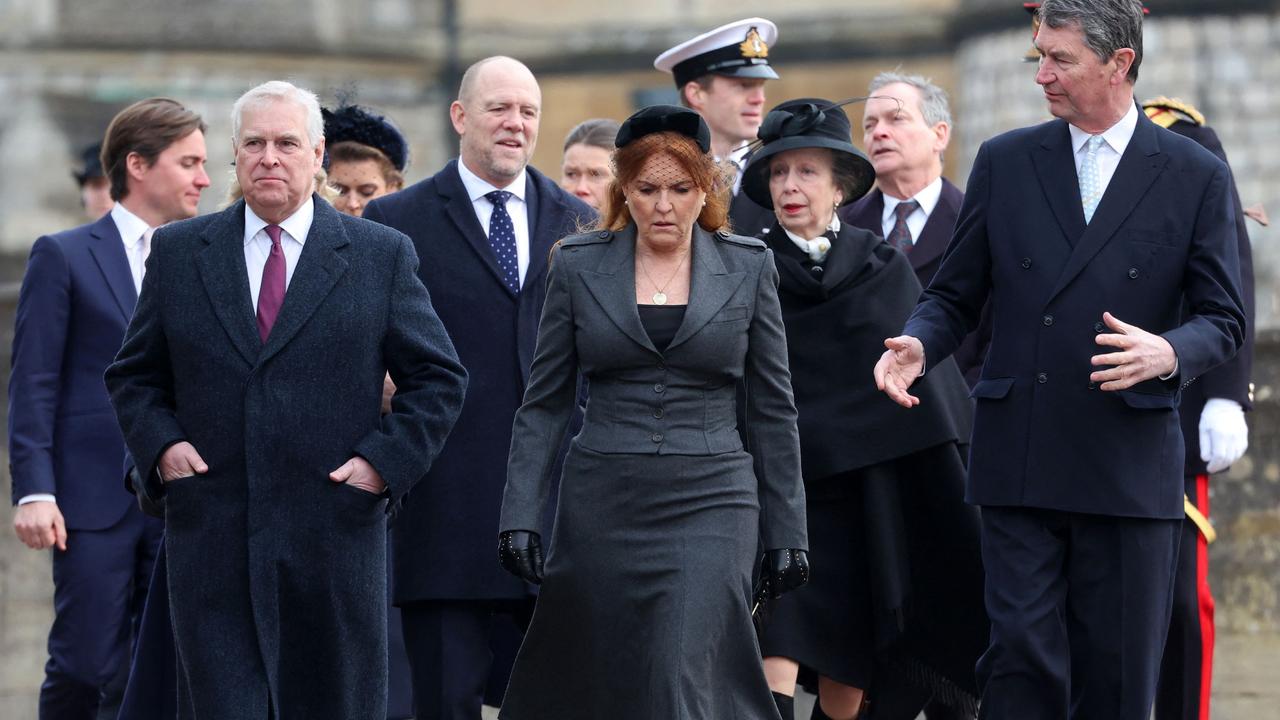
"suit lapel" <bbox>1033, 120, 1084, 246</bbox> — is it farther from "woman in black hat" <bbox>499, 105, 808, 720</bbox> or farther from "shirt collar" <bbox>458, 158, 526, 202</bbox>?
"shirt collar" <bbox>458, 158, 526, 202</bbox>

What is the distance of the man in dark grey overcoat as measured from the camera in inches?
238

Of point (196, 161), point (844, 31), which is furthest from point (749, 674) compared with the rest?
point (844, 31)

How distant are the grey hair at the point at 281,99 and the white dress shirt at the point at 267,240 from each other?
0.21 m

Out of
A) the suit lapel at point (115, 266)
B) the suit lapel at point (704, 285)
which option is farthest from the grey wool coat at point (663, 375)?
the suit lapel at point (115, 266)

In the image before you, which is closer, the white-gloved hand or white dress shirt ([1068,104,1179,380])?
white dress shirt ([1068,104,1179,380])

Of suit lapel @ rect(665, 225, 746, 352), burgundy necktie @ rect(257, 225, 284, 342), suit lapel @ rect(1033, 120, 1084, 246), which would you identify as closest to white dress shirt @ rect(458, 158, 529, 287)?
suit lapel @ rect(665, 225, 746, 352)

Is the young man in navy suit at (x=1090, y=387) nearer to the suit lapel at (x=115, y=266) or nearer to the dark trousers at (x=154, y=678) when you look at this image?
the dark trousers at (x=154, y=678)

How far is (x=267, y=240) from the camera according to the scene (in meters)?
6.31

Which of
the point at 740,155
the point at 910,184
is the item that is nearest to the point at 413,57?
the point at 740,155

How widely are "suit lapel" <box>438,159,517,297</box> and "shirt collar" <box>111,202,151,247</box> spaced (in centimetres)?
109

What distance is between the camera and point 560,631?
6230 millimetres

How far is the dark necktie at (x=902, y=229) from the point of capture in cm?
829

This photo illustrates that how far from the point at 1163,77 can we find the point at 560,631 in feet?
67.5

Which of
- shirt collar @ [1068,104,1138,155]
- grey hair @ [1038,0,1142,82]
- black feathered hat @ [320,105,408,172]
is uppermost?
grey hair @ [1038,0,1142,82]
